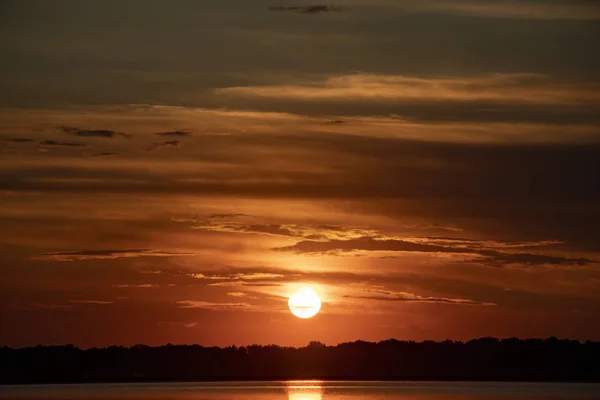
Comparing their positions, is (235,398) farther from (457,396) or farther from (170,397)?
(457,396)

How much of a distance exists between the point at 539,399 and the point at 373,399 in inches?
850

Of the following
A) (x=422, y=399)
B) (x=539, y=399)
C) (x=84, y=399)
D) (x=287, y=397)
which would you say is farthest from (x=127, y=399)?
(x=539, y=399)

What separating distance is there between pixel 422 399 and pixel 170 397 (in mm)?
34239

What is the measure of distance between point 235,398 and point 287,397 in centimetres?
1143

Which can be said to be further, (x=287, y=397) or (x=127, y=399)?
(x=287, y=397)

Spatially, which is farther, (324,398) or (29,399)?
(324,398)

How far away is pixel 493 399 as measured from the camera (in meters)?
179

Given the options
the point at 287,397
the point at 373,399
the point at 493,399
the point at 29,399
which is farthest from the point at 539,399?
the point at 29,399

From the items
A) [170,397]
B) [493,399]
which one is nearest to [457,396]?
[493,399]

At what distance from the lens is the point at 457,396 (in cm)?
18838

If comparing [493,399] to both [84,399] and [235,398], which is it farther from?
[84,399]

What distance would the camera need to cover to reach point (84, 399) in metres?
180

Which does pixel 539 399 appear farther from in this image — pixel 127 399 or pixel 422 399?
pixel 127 399

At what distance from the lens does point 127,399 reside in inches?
6969
